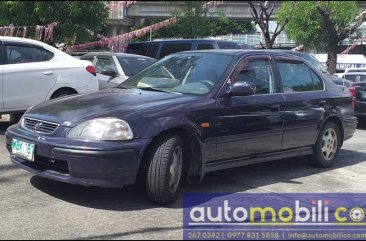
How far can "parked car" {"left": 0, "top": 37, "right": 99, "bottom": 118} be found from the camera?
770 cm

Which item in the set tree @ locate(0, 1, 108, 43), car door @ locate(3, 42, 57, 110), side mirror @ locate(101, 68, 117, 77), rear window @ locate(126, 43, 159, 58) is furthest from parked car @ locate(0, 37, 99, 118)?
tree @ locate(0, 1, 108, 43)

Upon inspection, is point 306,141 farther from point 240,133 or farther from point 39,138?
point 39,138

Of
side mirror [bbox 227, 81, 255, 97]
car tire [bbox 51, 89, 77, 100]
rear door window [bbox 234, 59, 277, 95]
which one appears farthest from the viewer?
car tire [bbox 51, 89, 77, 100]

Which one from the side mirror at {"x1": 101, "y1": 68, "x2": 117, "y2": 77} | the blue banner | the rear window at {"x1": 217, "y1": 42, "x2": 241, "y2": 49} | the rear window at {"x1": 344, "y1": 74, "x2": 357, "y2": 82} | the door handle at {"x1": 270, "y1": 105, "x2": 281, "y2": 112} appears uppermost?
the rear window at {"x1": 217, "y1": 42, "x2": 241, "y2": 49}

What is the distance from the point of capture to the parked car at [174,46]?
12.4 m

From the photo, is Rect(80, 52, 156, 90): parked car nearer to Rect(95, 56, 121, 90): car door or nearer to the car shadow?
Rect(95, 56, 121, 90): car door

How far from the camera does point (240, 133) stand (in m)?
5.31

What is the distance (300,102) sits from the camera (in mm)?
6098

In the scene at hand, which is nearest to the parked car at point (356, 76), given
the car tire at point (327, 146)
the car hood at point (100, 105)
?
the car tire at point (327, 146)

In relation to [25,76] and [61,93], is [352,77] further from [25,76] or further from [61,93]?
[25,76]

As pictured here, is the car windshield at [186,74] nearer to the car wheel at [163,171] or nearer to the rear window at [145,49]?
the car wheel at [163,171]

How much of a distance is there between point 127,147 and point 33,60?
13.9ft

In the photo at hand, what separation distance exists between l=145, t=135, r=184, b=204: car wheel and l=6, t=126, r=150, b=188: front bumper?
15 cm

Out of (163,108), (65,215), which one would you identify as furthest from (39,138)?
(163,108)
